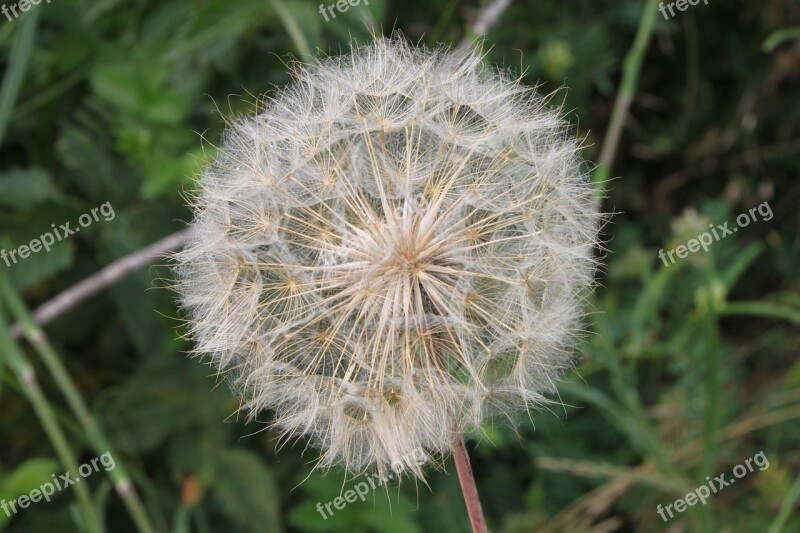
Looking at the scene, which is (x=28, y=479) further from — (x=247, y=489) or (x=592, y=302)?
(x=592, y=302)

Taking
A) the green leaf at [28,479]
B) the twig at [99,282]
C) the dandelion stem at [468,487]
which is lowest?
the dandelion stem at [468,487]

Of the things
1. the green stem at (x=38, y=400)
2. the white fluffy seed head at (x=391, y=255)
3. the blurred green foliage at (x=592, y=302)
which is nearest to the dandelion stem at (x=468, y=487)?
the white fluffy seed head at (x=391, y=255)

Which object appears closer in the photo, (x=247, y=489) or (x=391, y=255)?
(x=391, y=255)

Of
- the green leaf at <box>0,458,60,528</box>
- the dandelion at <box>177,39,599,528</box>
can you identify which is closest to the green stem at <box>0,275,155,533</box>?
the green leaf at <box>0,458,60,528</box>

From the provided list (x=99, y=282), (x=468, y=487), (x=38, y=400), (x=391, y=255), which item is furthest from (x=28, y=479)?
(x=468, y=487)

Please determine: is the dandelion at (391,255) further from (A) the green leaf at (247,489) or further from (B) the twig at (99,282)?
(A) the green leaf at (247,489)

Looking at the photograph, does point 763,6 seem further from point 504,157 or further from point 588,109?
point 504,157
